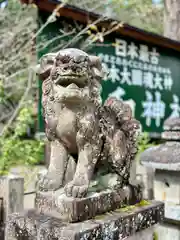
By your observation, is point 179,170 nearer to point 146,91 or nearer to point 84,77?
point 84,77

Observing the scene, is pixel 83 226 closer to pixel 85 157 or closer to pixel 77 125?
pixel 85 157

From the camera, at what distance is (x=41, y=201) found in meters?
1.61

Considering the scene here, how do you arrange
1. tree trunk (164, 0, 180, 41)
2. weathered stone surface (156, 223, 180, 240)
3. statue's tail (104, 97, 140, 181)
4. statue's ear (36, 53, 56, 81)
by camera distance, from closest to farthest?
1. statue's ear (36, 53, 56, 81)
2. statue's tail (104, 97, 140, 181)
3. weathered stone surface (156, 223, 180, 240)
4. tree trunk (164, 0, 180, 41)

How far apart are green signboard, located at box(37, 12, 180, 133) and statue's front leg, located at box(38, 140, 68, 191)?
3017mm

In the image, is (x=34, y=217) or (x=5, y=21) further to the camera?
(x=5, y=21)

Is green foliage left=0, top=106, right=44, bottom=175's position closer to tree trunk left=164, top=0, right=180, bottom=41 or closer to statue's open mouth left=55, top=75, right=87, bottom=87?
statue's open mouth left=55, top=75, right=87, bottom=87

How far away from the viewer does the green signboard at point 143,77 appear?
15.5 ft

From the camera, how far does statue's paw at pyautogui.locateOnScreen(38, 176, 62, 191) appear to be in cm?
161

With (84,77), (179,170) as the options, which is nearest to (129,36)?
(179,170)

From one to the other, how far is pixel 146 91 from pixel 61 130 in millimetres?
3918

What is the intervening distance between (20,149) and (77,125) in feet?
8.32

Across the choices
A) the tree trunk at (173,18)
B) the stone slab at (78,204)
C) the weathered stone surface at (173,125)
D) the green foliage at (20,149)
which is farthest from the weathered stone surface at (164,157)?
the tree trunk at (173,18)

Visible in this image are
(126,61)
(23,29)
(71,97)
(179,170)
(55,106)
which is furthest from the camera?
(126,61)

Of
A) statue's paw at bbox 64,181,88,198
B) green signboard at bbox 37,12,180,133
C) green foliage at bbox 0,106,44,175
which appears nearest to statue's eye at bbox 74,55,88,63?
statue's paw at bbox 64,181,88,198
